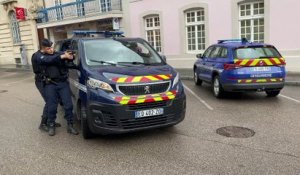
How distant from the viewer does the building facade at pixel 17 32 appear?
26.2m

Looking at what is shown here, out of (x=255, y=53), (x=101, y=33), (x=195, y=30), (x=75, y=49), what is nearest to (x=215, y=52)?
(x=255, y=53)

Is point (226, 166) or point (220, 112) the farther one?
point (220, 112)

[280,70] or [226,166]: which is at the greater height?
[280,70]

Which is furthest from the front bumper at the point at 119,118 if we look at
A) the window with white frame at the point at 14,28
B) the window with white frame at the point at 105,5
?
the window with white frame at the point at 14,28

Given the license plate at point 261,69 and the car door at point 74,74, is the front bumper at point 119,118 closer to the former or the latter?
the car door at point 74,74

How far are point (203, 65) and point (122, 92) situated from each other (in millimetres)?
5825

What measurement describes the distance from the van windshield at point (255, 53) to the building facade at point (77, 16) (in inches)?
464

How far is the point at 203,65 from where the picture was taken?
10422 millimetres

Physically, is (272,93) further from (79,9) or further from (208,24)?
(79,9)

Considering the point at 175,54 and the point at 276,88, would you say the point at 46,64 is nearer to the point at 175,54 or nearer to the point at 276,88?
the point at 276,88

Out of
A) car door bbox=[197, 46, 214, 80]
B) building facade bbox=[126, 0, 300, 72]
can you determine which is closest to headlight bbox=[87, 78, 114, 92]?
car door bbox=[197, 46, 214, 80]

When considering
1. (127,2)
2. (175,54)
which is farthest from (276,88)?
(127,2)

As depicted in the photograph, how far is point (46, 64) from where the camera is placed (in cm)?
587

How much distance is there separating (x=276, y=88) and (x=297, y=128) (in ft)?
8.68
